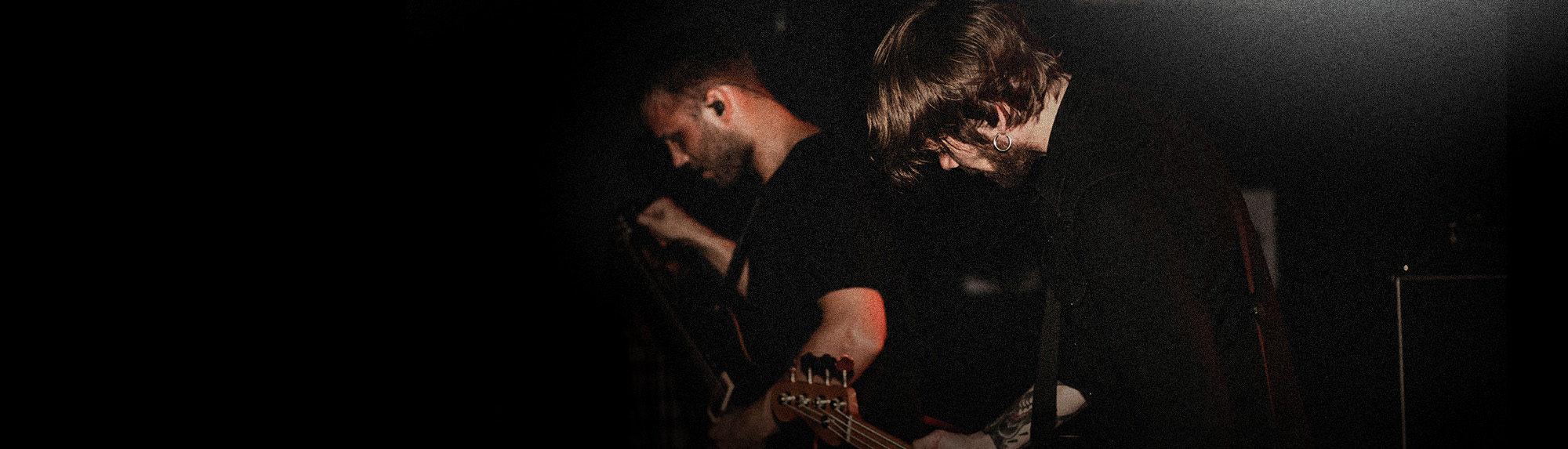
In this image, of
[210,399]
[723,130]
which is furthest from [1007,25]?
[210,399]

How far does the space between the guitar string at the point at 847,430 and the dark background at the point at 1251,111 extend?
49cm

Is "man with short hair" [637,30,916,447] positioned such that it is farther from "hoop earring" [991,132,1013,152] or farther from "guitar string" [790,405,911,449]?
"hoop earring" [991,132,1013,152]

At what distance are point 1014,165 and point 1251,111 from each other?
0.56 meters

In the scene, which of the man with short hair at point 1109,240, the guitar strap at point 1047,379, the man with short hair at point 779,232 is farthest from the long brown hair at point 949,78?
the guitar strap at point 1047,379

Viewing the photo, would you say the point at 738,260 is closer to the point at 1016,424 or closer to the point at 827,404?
the point at 827,404

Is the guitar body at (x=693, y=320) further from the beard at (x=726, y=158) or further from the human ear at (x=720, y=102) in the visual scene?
the human ear at (x=720, y=102)

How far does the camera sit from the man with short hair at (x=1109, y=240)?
1.70m

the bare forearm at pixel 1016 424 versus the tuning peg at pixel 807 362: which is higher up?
the tuning peg at pixel 807 362

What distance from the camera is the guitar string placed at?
176cm

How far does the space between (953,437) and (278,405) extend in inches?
59.3

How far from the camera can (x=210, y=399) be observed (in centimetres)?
173

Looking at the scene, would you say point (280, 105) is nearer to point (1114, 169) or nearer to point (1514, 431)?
point (1114, 169)

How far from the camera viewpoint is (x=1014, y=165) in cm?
177

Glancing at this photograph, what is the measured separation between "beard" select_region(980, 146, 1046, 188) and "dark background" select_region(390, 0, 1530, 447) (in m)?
0.23
